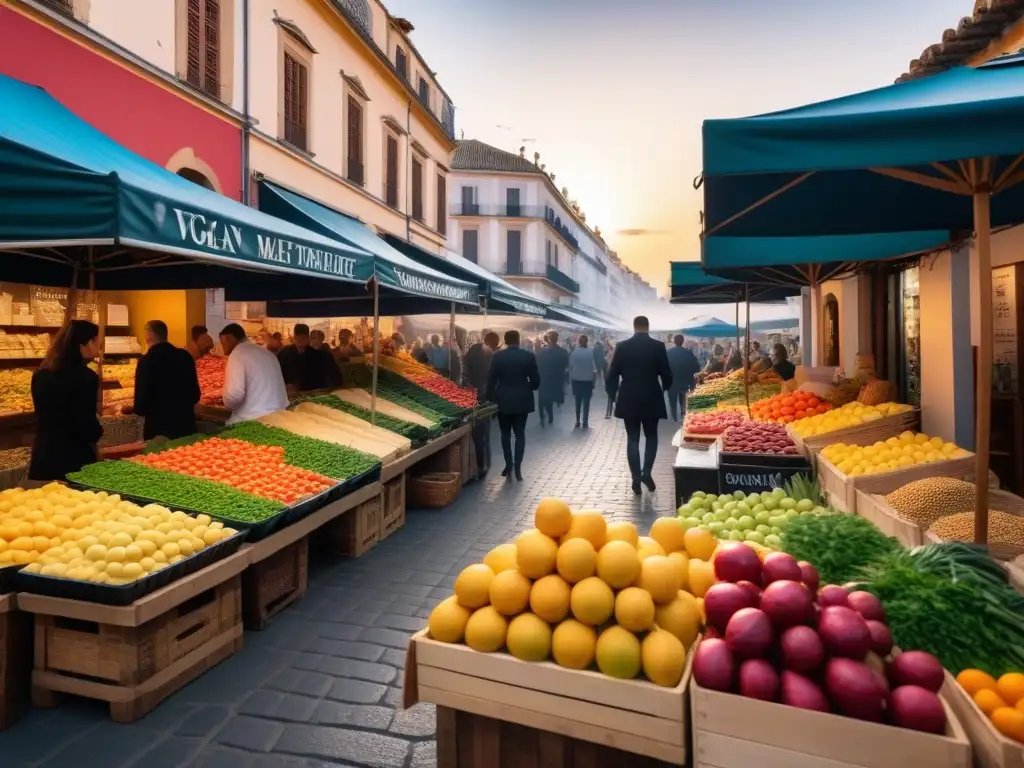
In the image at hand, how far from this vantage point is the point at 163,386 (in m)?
6.36

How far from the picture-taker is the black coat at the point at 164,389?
6.30 m

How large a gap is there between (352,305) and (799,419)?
8.21 meters

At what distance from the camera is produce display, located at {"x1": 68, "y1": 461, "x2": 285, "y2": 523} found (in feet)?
14.3

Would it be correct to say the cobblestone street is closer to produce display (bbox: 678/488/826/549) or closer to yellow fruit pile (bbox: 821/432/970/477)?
produce display (bbox: 678/488/826/549)

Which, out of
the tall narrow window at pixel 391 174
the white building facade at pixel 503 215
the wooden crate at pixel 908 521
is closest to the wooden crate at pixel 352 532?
the wooden crate at pixel 908 521

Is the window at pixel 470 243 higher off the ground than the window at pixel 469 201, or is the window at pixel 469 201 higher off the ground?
the window at pixel 469 201

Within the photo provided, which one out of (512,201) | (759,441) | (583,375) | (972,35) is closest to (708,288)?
(583,375)

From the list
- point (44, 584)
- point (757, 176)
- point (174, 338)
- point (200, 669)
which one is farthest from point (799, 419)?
point (174, 338)

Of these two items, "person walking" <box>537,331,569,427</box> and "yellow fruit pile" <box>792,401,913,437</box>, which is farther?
"person walking" <box>537,331,569,427</box>

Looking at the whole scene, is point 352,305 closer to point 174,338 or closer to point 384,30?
point 174,338

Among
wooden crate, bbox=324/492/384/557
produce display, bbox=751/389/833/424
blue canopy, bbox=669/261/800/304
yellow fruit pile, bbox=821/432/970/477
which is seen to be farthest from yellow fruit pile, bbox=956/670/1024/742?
blue canopy, bbox=669/261/800/304

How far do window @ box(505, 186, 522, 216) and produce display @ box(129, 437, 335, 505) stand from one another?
4156 cm

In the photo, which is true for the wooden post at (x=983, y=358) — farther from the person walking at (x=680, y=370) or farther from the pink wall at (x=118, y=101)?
the person walking at (x=680, y=370)

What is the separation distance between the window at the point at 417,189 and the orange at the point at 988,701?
1957 cm
